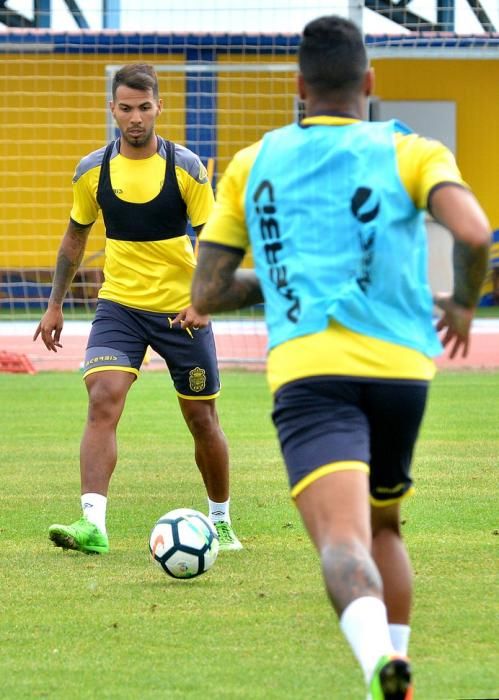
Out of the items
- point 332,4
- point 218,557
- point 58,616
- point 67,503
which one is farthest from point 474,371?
point 58,616

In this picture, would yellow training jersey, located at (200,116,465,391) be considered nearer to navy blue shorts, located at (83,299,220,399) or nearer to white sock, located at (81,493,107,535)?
white sock, located at (81,493,107,535)

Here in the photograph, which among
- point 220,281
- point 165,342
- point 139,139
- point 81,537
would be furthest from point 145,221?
point 220,281

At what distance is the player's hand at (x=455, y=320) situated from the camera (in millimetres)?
3852

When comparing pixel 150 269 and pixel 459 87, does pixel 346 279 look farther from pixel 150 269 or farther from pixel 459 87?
pixel 459 87

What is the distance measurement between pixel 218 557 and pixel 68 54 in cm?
1783

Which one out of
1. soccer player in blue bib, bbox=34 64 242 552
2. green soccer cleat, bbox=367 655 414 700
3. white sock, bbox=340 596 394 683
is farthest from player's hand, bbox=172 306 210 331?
green soccer cleat, bbox=367 655 414 700

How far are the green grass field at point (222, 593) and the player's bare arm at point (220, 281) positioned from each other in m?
1.25

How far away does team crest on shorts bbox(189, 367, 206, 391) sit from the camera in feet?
23.7

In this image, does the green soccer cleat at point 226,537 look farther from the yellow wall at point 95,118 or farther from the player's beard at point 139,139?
the yellow wall at point 95,118

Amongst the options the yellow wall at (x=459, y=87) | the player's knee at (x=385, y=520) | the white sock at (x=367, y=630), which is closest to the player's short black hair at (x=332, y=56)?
the player's knee at (x=385, y=520)

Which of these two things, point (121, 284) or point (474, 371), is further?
point (474, 371)

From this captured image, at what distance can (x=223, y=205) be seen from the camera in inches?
158

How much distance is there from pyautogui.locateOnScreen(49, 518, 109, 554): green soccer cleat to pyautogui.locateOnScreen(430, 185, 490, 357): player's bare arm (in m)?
3.34

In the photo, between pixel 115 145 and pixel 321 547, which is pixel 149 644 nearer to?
pixel 321 547
